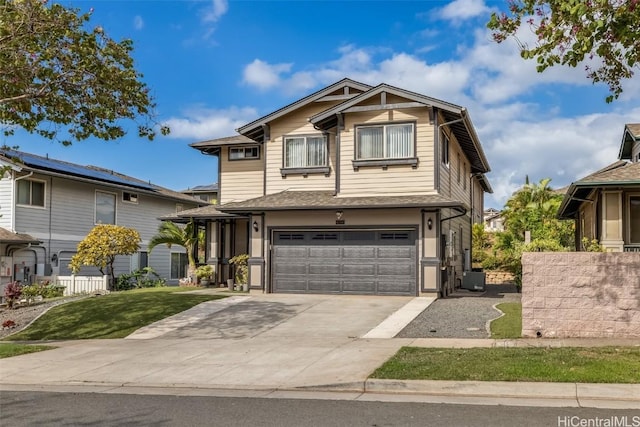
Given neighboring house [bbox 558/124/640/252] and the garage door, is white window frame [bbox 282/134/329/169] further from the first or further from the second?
neighboring house [bbox 558/124/640/252]

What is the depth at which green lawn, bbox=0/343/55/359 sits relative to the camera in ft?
40.0

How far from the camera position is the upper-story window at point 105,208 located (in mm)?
30859

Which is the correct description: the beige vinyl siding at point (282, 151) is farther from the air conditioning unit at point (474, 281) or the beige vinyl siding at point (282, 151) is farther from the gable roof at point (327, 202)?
the air conditioning unit at point (474, 281)

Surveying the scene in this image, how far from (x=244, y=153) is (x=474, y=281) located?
10.9 metres

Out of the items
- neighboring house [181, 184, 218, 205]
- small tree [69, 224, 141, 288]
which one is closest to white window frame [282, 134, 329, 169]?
small tree [69, 224, 141, 288]

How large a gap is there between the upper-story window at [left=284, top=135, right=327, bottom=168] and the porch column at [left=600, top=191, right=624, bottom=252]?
9.74 meters

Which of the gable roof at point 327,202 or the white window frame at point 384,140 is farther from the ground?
the white window frame at point 384,140

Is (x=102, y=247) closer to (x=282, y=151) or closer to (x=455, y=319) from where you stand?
(x=282, y=151)

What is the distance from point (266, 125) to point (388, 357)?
14.1 m

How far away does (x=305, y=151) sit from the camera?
2255 cm

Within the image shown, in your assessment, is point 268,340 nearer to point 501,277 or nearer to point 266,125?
point 266,125

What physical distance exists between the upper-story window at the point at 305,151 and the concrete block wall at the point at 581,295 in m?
11.4

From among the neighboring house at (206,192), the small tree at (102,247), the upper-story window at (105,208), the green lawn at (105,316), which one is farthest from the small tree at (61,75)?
the neighboring house at (206,192)

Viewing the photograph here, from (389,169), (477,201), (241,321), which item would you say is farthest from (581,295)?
(477,201)
